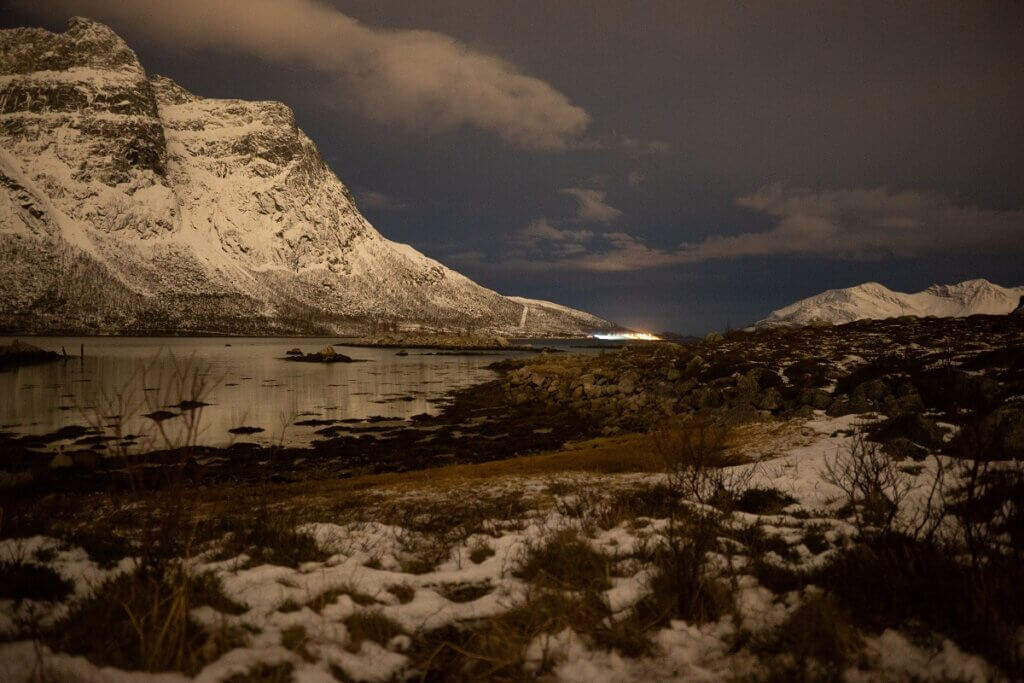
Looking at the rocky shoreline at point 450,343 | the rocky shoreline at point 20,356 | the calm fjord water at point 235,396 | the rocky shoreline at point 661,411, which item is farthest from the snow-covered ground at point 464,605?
the rocky shoreline at point 450,343

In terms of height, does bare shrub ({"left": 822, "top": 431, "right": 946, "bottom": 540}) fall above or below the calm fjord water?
above

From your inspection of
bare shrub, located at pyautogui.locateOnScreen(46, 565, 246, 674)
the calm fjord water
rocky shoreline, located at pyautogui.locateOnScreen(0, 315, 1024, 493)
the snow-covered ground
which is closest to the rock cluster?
rocky shoreline, located at pyautogui.locateOnScreen(0, 315, 1024, 493)

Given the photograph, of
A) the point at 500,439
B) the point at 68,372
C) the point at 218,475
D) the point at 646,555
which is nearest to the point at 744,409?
the point at 500,439

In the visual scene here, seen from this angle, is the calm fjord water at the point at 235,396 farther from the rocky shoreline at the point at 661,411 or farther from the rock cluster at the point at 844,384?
the rock cluster at the point at 844,384

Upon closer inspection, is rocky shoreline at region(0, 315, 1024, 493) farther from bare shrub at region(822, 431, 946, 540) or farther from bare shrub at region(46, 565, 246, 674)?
bare shrub at region(46, 565, 246, 674)

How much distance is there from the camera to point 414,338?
6152 inches

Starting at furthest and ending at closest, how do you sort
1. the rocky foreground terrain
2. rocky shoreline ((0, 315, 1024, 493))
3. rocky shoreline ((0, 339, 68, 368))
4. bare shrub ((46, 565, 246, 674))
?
rocky shoreline ((0, 339, 68, 368)) < rocky shoreline ((0, 315, 1024, 493)) < the rocky foreground terrain < bare shrub ((46, 565, 246, 674))

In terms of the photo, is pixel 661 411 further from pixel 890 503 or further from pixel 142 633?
pixel 142 633

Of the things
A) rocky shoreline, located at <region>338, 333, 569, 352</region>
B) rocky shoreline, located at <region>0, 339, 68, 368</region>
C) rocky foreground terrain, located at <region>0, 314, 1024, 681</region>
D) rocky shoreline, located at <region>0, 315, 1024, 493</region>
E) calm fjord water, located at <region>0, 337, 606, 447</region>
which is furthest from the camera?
rocky shoreline, located at <region>338, 333, 569, 352</region>

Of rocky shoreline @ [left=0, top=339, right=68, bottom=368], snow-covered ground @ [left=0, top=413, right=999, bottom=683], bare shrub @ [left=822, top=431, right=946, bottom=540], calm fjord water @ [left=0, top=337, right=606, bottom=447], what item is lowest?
calm fjord water @ [left=0, top=337, right=606, bottom=447]

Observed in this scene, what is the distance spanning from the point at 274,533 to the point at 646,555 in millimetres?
4627

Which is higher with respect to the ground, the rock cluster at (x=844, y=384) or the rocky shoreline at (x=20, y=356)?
the rock cluster at (x=844, y=384)

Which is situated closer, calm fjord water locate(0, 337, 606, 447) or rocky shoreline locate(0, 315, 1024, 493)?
rocky shoreline locate(0, 315, 1024, 493)

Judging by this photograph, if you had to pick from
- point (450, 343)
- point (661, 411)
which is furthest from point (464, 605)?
point (450, 343)
